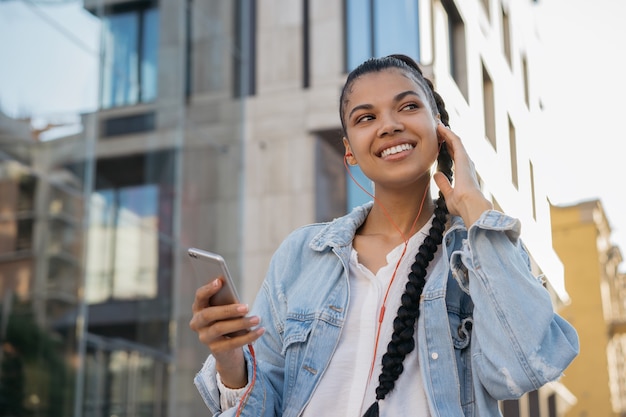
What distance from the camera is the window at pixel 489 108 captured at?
3496mm

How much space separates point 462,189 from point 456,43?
59.1 inches

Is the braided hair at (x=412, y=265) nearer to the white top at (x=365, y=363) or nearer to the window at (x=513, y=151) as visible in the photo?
the white top at (x=365, y=363)

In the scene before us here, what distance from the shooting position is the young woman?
6.61ft

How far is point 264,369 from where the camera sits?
7.84ft

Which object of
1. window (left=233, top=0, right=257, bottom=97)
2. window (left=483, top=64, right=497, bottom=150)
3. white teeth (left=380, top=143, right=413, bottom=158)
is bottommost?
white teeth (left=380, top=143, right=413, bottom=158)

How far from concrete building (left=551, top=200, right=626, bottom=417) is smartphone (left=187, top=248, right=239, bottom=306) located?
2292 millimetres

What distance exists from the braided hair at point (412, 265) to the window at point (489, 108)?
0.94m

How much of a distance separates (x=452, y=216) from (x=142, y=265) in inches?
370

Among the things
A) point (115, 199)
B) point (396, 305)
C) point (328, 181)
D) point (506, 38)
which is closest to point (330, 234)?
point (396, 305)

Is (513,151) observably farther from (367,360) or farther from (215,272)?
(215,272)

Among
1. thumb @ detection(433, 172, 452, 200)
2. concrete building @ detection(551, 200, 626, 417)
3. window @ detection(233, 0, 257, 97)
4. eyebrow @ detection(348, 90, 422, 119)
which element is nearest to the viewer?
thumb @ detection(433, 172, 452, 200)

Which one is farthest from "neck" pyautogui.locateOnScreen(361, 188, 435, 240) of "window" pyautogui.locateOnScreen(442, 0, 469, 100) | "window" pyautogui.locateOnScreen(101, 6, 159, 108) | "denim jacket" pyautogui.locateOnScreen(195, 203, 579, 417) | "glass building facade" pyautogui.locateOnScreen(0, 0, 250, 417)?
"window" pyautogui.locateOnScreen(101, 6, 159, 108)

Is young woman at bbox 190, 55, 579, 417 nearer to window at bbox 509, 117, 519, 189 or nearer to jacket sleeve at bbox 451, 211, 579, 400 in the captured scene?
jacket sleeve at bbox 451, 211, 579, 400

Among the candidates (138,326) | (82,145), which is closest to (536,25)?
(82,145)
